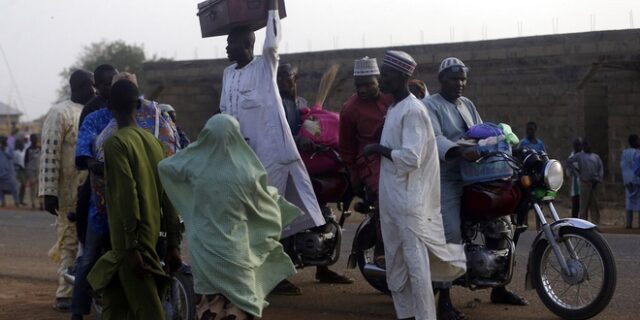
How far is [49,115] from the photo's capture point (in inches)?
330

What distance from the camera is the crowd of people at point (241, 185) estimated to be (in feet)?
18.9

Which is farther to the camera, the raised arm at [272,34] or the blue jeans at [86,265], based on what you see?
the raised arm at [272,34]

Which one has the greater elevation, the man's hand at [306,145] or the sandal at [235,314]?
the man's hand at [306,145]

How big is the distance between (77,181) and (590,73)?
1453 cm

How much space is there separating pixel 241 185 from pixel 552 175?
250cm

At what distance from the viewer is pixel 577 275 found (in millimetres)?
7016

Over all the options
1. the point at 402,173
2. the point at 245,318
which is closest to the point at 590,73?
the point at 402,173

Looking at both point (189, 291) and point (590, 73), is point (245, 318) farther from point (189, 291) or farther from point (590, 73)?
point (590, 73)

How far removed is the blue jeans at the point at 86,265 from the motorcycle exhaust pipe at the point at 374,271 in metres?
1.93

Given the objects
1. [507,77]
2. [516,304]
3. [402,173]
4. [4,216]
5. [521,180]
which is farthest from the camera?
[507,77]

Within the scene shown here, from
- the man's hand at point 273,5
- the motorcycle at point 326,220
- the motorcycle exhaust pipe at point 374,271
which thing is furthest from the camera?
the motorcycle at point 326,220

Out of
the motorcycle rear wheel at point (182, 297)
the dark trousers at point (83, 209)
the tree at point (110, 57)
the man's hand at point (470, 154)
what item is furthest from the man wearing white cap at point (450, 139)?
the tree at point (110, 57)

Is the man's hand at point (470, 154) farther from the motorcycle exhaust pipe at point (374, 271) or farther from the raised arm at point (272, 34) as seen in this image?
the raised arm at point (272, 34)

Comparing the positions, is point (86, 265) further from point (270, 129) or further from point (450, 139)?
point (450, 139)
